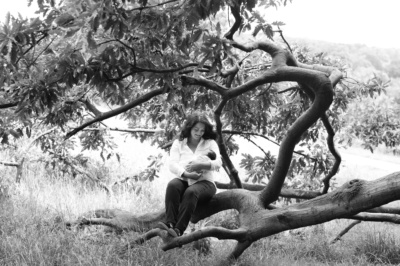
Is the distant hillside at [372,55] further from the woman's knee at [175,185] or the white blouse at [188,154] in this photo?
the woman's knee at [175,185]

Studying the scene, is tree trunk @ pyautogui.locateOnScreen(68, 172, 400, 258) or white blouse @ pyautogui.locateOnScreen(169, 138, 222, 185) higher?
white blouse @ pyautogui.locateOnScreen(169, 138, 222, 185)

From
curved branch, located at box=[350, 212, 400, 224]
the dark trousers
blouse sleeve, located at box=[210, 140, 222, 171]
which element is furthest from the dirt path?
the dark trousers

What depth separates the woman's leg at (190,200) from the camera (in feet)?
12.8

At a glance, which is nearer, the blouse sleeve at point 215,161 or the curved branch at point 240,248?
the curved branch at point 240,248

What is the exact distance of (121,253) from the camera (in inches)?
170

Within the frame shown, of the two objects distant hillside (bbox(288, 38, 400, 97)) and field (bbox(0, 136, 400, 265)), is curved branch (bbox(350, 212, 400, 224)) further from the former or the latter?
distant hillside (bbox(288, 38, 400, 97))

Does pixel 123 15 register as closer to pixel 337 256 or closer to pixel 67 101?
pixel 67 101

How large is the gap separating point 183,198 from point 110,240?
1.12m

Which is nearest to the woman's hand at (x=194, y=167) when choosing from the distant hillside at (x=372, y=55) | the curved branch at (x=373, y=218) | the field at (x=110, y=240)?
the field at (x=110, y=240)

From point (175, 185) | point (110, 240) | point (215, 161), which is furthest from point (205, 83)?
point (110, 240)

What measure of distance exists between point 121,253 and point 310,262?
1917 mm

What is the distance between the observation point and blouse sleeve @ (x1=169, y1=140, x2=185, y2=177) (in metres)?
4.15

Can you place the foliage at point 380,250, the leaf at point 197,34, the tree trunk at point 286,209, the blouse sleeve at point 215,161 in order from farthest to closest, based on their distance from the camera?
the foliage at point 380,250
the blouse sleeve at point 215,161
the leaf at point 197,34
the tree trunk at point 286,209

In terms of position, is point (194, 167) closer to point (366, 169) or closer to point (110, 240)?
point (110, 240)
